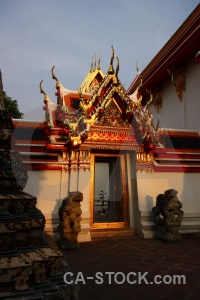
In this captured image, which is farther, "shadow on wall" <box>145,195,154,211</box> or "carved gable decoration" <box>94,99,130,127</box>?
"carved gable decoration" <box>94,99,130,127</box>

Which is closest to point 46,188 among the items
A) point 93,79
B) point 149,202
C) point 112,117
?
point 112,117

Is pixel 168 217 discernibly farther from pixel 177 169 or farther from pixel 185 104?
pixel 185 104

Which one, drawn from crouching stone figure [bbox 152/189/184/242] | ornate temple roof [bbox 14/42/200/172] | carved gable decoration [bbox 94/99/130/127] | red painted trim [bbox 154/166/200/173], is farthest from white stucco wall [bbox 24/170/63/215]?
red painted trim [bbox 154/166/200/173]

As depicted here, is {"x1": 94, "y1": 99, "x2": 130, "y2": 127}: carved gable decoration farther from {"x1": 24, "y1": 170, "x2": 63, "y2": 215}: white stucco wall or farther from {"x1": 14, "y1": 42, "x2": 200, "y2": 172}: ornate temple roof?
{"x1": 24, "y1": 170, "x2": 63, "y2": 215}: white stucco wall

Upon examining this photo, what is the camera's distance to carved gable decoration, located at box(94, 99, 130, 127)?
7617mm

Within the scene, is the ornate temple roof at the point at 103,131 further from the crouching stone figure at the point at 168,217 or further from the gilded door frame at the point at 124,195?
the crouching stone figure at the point at 168,217

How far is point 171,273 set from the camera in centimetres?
384

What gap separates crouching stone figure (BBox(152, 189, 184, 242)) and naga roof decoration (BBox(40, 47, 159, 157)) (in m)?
1.65

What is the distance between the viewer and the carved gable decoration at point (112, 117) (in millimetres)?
7617

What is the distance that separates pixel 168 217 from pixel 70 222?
9.00ft

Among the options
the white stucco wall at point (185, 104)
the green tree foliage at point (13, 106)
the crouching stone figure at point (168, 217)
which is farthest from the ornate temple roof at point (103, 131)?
the green tree foliage at point (13, 106)

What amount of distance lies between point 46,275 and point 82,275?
1.69 m

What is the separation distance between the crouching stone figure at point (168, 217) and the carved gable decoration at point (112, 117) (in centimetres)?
259

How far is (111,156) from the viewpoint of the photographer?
796 centimetres
